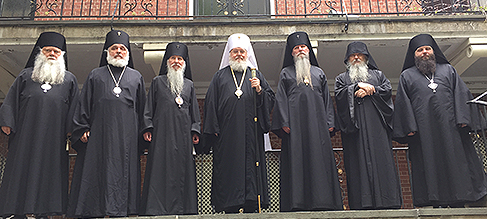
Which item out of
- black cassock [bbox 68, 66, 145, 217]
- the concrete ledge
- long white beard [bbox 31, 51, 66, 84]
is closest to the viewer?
the concrete ledge

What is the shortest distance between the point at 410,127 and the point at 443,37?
262cm

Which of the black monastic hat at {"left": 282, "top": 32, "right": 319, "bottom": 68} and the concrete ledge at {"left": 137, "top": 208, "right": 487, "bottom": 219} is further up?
the black monastic hat at {"left": 282, "top": 32, "right": 319, "bottom": 68}

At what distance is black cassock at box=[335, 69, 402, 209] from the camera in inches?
202

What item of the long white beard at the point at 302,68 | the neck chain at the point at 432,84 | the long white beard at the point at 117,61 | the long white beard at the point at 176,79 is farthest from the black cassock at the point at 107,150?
the neck chain at the point at 432,84

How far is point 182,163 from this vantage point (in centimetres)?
523

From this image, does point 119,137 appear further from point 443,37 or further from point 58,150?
point 443,37

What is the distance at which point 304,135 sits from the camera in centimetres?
538

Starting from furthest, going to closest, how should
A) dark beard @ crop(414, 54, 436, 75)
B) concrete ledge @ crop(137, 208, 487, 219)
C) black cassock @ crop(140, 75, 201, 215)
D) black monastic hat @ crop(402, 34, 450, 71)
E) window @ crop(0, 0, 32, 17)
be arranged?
window @ crop(0, 0, 32, 17)
black monastic hat @ crop(402, 34, 450, 71)
dark beard @ crop(414, 54, 436, 75)
black cassock @ crop(140, 75, 201, 215)
concrete ledge @ crop(137, 208, 487, 219)

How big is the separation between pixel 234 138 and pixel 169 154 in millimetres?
740

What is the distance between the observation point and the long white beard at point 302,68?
5.68 m

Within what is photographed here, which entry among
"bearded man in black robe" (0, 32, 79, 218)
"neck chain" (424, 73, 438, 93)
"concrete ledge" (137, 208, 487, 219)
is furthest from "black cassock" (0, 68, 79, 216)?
"neck chain" (424, 73, 438, 93)

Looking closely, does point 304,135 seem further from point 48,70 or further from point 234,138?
point 48,70

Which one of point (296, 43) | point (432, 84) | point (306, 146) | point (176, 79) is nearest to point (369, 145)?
point (306, 146)

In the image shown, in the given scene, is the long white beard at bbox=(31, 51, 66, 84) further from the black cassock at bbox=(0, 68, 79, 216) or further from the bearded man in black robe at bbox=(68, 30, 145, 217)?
the bearded man in black robe at bbox=(68, 30, 145, 217)
